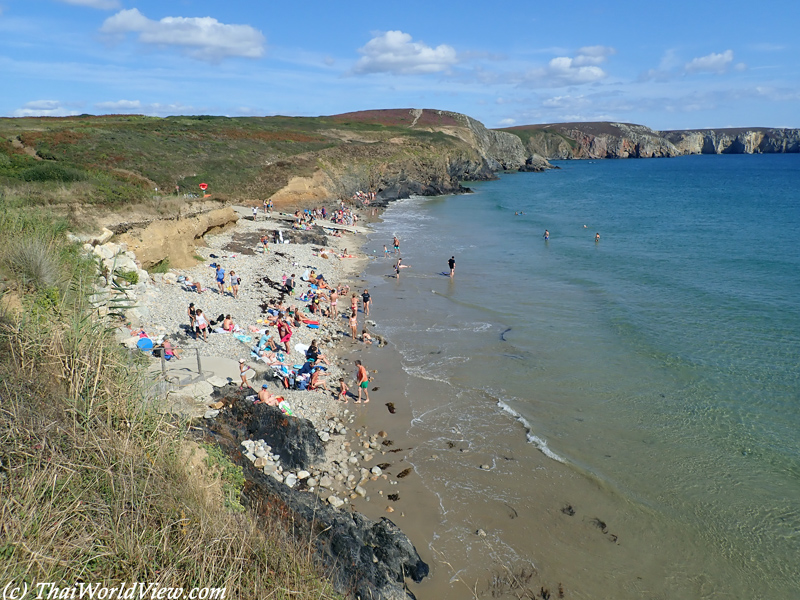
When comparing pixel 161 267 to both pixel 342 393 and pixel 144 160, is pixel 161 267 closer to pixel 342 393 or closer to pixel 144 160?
pixel 342 393

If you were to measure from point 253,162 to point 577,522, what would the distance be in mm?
50777

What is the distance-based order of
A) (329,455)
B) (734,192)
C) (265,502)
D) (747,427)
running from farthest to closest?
(734,192) → (747,427) → (329,455) → (265,502)

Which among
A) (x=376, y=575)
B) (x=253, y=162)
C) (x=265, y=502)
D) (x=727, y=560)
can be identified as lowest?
(x=727, y=560)

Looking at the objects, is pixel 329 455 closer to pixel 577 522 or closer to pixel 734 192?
pixel 577 522

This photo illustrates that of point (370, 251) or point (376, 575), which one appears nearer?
point (376, 575)

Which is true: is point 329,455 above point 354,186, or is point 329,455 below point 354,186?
below

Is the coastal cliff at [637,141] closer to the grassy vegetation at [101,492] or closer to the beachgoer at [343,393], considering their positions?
the beachgoer at [343,393]

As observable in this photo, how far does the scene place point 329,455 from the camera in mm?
10984

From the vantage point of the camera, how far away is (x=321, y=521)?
7191 mm

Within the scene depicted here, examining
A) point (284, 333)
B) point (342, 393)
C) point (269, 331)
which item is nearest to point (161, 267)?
point (269, 331)

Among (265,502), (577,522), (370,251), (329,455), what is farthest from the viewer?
(370,251)

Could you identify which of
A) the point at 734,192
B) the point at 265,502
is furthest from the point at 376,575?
the point at 734,192

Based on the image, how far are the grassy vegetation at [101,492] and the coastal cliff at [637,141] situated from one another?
16205cm

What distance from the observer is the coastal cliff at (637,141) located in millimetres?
165875
